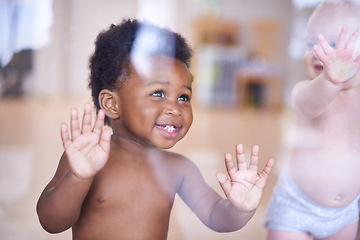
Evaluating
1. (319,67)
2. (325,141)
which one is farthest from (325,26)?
(325,141)

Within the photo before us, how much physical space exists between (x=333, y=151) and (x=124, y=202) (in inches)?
12.3

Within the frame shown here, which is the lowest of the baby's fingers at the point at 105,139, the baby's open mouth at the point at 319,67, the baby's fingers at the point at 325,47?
the baby's fingers at the point at 105,139

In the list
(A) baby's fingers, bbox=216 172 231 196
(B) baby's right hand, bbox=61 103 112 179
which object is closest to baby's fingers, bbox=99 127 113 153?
(B) baby's right hand, bbox=61 103 112 179

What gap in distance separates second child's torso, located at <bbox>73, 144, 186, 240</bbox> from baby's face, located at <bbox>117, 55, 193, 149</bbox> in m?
0.04

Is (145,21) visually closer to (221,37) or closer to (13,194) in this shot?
(221,37)

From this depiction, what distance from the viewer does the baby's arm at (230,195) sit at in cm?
49

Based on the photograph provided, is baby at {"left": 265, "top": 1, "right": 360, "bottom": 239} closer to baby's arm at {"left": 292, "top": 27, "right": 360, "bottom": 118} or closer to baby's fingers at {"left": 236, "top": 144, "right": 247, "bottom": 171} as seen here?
baby's arm at {"left": 292, "top": 27, "right": 360, "bottom": 118}

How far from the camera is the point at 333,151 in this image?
0.60m

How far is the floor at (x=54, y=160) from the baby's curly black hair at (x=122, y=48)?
0.05 m

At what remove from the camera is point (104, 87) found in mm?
482

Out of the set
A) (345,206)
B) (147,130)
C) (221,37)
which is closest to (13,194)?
(147,130)

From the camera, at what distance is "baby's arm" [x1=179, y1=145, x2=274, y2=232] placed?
0.49m

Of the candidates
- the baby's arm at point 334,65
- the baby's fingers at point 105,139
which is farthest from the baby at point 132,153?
the baby's arm at point 334,65

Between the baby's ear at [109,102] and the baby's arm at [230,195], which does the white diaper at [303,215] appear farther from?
the baby's ear at [109,102]
